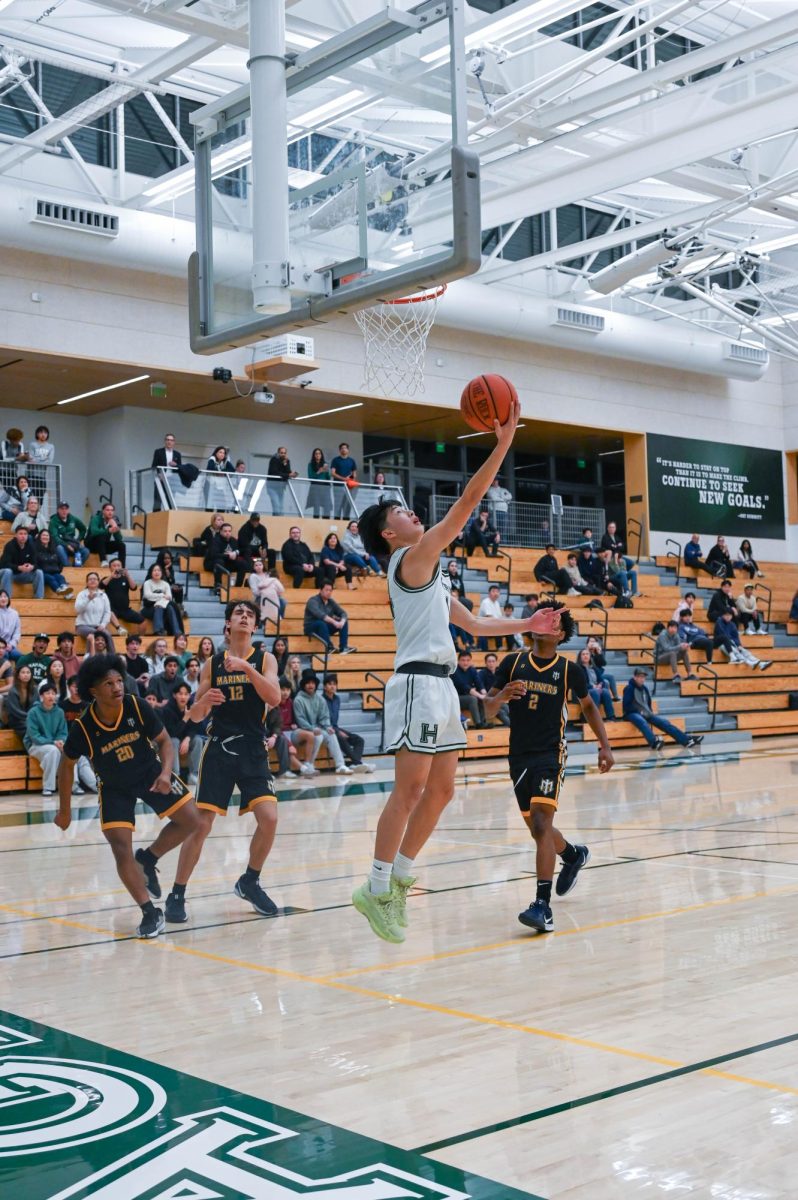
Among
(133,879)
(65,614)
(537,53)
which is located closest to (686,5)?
(537,53)

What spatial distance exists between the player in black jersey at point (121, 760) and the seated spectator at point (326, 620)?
11044mm

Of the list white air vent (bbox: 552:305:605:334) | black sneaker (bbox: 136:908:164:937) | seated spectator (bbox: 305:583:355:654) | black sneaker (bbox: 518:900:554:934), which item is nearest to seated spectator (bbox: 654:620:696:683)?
seated spectator (bbox: 305:583:355:654)

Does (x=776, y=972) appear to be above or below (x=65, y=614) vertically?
below

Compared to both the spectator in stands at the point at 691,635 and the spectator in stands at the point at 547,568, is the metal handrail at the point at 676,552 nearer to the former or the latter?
the spectator in stands at the point at 691,635

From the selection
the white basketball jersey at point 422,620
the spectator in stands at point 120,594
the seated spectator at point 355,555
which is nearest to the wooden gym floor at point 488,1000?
the white basketball jersey at point 422,620

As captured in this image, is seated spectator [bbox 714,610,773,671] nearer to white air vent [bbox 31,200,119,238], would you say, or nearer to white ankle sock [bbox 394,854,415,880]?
white air vent [bbox 31,200,119,238]

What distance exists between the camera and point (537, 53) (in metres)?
16.5

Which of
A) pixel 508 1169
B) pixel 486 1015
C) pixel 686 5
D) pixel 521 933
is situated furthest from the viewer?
pixel 686 5

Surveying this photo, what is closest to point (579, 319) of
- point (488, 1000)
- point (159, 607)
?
point (159, 607)

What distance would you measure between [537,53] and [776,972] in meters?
14.1

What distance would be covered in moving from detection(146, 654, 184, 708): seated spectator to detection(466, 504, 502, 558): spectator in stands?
31.9 ft

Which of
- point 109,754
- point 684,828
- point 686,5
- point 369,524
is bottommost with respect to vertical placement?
point 684,828

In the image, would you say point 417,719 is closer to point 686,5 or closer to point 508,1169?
point 508,1169

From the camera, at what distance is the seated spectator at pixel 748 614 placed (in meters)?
24.4
